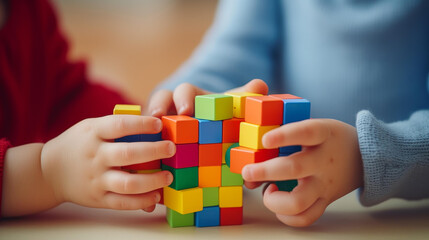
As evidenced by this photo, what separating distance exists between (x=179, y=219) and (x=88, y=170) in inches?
4.7

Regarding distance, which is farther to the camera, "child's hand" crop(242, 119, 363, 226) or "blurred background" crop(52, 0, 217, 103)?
"blurred background" crop(52, 0, 217, 103)

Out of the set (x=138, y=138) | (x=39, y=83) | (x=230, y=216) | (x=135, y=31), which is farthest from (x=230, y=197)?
(x=135, y=31)

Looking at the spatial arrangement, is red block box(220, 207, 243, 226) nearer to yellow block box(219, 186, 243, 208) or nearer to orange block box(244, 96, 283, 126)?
yellow block box(219, 186, 243, 208)

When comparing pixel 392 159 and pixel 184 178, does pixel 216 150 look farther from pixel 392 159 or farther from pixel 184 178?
pixel 392 159

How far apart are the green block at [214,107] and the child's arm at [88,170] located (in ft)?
0.17

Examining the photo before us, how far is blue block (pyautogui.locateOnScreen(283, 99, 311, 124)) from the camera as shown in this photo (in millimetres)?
472

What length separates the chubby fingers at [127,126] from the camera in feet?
1.58

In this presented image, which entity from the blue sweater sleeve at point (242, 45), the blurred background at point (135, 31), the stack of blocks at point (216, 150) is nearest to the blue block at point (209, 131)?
the stack of blocks at point (216, 150)

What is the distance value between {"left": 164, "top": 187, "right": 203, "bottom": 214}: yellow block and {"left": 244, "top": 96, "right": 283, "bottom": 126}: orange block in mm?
103

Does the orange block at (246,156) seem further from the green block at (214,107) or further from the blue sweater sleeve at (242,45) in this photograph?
the blue sweater sleeve at (242,45)

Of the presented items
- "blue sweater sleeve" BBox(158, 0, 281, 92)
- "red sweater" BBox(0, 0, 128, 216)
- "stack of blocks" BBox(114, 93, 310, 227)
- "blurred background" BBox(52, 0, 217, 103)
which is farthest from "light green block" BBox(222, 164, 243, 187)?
"blurred background" BBox(52, 0, 217, 103)

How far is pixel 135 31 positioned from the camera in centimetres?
243

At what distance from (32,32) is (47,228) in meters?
0.80

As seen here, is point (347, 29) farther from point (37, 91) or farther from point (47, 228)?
point (37, 91)
